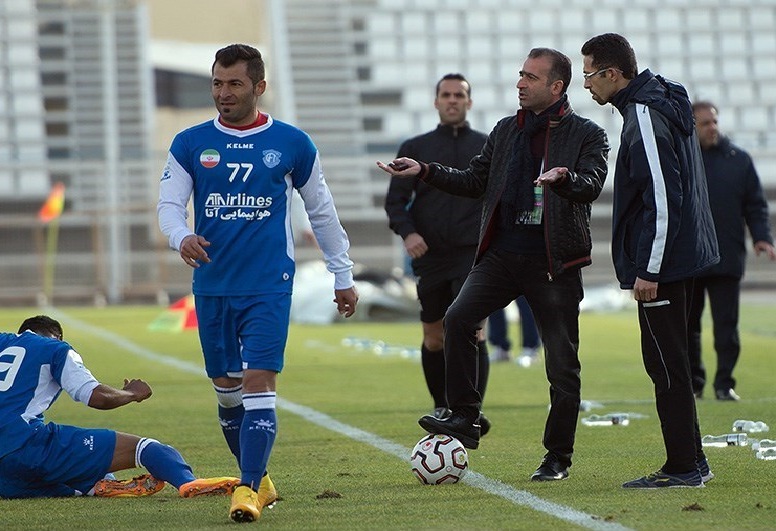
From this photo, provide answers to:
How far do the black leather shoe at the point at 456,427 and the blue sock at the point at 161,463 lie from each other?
111cm

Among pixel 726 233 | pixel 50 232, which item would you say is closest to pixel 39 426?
pixel 726 233

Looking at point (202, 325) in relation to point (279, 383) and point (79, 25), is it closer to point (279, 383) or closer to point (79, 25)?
point (279, 383)

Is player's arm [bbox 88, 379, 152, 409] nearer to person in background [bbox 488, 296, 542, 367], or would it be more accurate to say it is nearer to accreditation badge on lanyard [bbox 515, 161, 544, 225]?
accreditation badge on lanyard [bbox 515, 161, 544, 225]

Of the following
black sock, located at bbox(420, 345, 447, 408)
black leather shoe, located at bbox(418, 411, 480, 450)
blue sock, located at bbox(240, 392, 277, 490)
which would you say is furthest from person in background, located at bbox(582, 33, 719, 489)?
black sock, located at bbox(420, 345, 447, 408)

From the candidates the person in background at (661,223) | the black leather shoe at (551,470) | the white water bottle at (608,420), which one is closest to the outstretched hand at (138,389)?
the black leather shoe at (551,470)

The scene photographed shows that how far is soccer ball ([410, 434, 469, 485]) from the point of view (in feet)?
20.7

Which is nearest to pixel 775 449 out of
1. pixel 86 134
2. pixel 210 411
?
pixel 210 411

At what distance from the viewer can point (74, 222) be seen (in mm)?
31859

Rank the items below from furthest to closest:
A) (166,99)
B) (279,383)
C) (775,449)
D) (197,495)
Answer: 1. (166,99)
2. (279,383)
3. (775,449)
4. (197,495)

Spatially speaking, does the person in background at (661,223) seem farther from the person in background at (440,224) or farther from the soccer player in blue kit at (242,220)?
the person in background at (440,224)

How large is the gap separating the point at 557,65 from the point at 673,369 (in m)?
1.49

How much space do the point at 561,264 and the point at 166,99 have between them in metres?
39.1

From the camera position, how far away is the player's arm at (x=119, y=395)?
5.75m

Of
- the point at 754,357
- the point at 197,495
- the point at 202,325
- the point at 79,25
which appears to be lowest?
the point at 754,357
